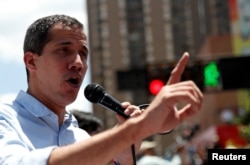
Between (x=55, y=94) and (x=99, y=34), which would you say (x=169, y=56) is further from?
(x=55, y=94)

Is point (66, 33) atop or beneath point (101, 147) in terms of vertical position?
atop

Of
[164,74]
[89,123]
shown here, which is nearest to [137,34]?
[164,74]

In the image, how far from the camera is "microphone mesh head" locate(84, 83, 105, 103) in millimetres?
2676

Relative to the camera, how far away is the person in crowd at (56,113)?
2211mm

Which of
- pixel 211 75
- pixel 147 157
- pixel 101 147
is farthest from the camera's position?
pixel 211 75

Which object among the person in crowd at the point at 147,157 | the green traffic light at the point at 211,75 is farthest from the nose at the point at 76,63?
the green traffic light at the point at 211,75

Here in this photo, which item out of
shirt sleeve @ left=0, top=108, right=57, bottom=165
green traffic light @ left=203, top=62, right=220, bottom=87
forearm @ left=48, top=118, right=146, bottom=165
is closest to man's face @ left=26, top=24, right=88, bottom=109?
shirt sleeve @ left=0, top=108, right=57, bottom=165

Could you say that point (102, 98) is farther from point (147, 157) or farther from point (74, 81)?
point (147, 157)

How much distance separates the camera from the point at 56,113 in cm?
280

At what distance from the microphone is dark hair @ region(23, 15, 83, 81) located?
23 centimetres

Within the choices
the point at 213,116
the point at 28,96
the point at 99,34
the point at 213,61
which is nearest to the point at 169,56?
the point at 99,34

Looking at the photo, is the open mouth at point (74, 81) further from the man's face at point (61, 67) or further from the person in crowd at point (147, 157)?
the person in crowd at point (147, 157)

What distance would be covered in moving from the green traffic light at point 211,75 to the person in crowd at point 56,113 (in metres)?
10.8

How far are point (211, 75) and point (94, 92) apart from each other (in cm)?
1161
